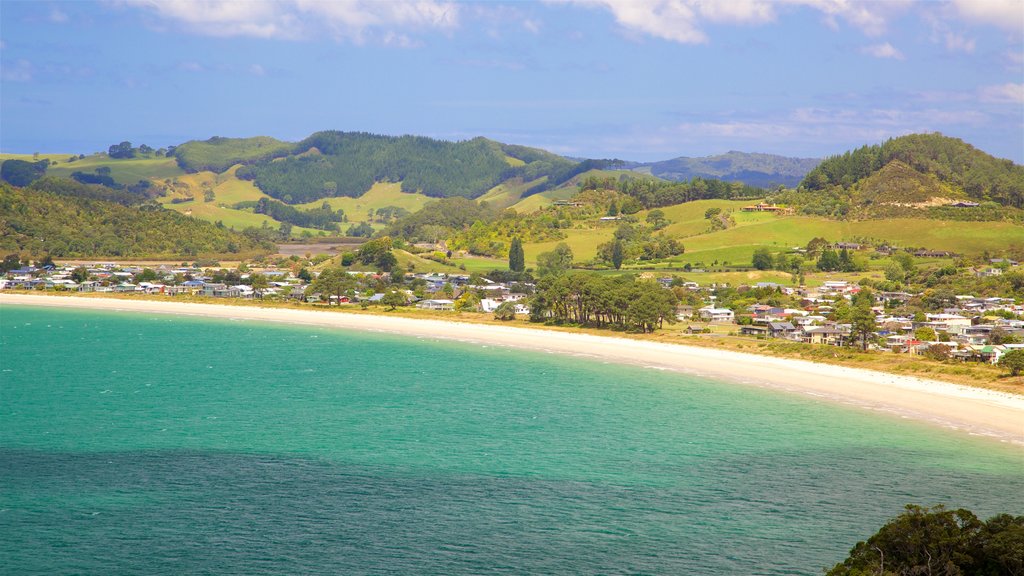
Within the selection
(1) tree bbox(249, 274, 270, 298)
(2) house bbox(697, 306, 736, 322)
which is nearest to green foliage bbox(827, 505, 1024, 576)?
(2) house bbox(697, 306, 736, 322)

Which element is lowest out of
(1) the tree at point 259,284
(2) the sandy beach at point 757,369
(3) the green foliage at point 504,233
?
(2) the sandy beach at point 757,369

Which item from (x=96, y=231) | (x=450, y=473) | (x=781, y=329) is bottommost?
(x=450, y=473)

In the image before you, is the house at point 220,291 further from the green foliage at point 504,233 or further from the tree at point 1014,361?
the tree at point 1014,361

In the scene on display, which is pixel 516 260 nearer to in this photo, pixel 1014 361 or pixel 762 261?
pixel 762 261

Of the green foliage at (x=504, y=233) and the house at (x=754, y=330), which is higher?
the green foliage at (x=504, y=233)

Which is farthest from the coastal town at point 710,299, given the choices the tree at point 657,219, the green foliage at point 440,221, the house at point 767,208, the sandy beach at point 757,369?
the house at point 767,208

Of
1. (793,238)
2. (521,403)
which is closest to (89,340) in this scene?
(521,403)

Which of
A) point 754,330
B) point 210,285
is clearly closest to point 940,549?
point 754,330
